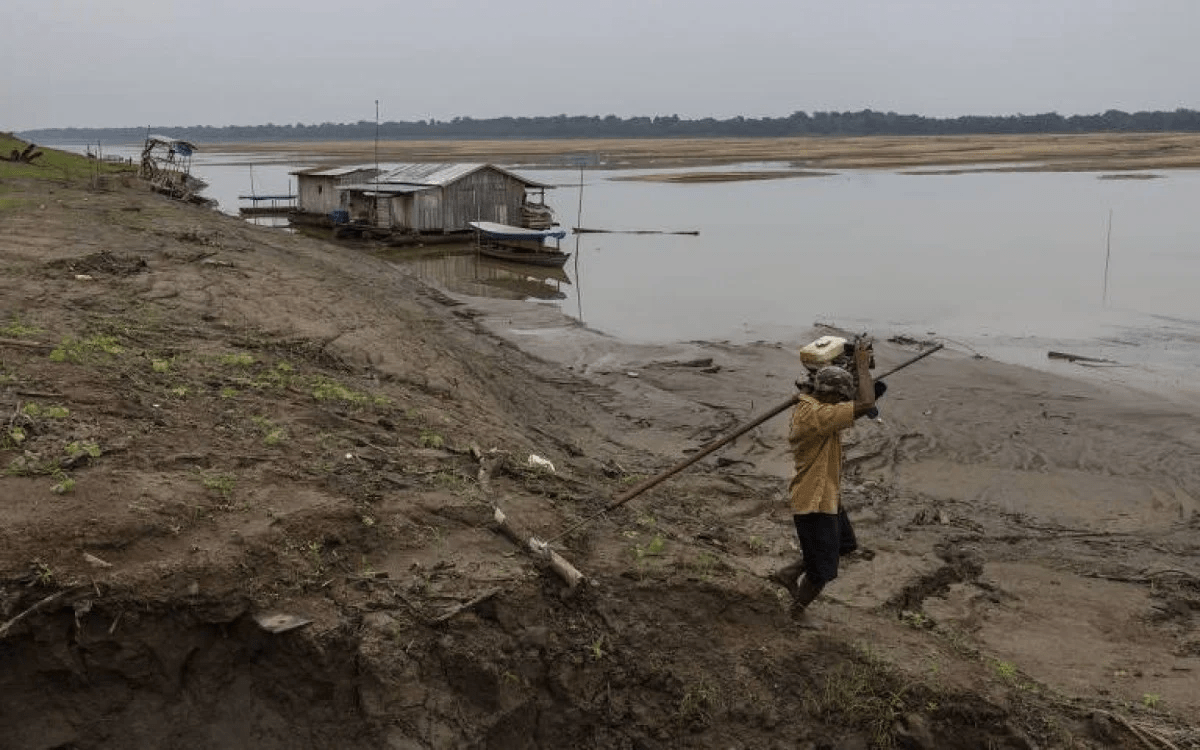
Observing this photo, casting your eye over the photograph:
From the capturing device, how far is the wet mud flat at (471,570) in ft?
15.7

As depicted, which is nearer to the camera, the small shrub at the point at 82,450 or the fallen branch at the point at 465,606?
the fallen branch at the point at 465,606

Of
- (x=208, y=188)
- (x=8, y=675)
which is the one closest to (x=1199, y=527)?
(x=8, y=675)

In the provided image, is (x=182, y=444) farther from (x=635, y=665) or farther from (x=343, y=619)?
(x=635, y=665)

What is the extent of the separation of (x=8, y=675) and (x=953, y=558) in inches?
307

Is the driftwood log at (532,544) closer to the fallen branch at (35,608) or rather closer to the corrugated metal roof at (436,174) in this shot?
the fallen branch at (35,608)

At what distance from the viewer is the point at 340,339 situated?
41.5 feet

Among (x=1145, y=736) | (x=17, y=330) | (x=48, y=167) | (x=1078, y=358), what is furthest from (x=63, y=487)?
A: (x=48, y=167)

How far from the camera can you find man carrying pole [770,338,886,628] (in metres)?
5.89

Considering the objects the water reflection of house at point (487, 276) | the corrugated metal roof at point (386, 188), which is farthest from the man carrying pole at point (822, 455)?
the corrugated metal roof at point (386, 188)

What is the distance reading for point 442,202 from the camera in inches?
1431

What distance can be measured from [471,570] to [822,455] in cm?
227

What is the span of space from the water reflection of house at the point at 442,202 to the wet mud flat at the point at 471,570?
2324 cm

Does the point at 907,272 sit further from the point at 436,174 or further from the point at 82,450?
the point at 82,450

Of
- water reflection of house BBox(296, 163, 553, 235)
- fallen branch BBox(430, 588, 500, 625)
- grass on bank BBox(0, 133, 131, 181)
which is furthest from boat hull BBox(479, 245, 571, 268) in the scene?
fallen branch BBox(430, 588, 500, 625)
